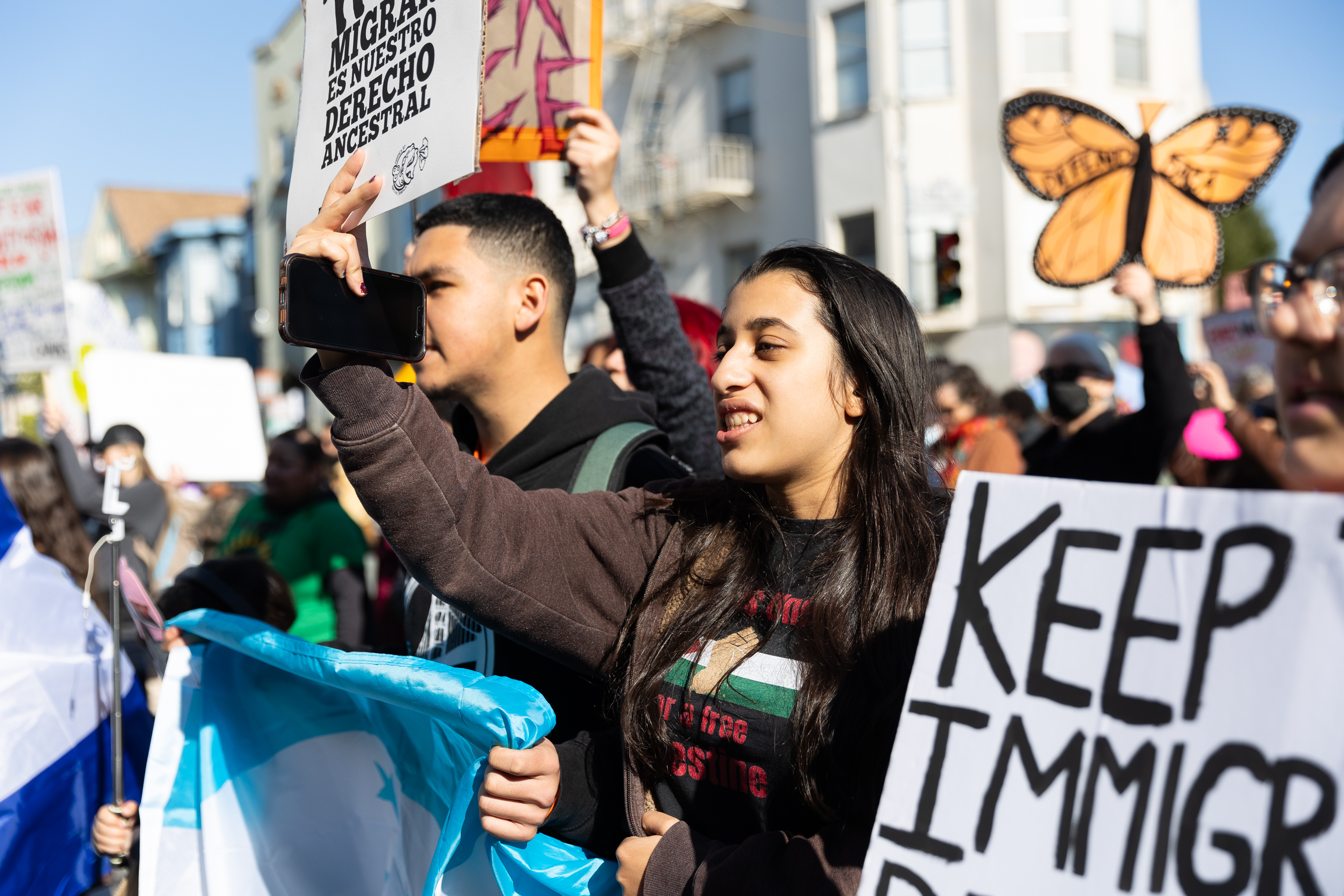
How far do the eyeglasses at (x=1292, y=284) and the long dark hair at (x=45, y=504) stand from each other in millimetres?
4226

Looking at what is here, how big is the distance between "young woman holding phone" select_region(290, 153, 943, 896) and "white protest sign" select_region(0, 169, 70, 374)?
6.21 m

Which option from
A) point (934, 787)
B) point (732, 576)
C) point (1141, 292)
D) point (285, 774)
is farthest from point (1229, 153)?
point (285, 774)

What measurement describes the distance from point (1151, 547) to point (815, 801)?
2.11 feet

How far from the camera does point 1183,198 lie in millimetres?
4145

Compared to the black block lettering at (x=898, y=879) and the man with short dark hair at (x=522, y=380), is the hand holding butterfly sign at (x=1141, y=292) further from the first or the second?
the black block lettering at (x=898, y=879)

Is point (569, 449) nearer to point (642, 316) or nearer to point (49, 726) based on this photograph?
point (642, 316)

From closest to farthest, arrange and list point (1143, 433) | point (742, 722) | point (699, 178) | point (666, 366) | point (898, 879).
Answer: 1. point (898, 879)
2. point (742, 722)
3. point (666, 366)
4. point (1143, 433)
5. point (699, 178)

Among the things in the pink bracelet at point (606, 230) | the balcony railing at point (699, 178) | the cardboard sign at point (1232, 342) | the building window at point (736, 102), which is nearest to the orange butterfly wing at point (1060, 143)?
the pink bracelet at point (606, 230)

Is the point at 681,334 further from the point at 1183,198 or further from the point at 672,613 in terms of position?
the point at 1183,198

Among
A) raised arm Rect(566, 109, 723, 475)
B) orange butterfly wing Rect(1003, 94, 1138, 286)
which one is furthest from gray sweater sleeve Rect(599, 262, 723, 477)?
orange butterfly wing Rect(1003, 94, 1138, 286)

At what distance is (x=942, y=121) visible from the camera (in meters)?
15.8

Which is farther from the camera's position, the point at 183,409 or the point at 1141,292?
the point at 183,409

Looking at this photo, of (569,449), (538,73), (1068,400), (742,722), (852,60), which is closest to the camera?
(742,722)

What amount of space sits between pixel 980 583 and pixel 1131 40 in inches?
669
